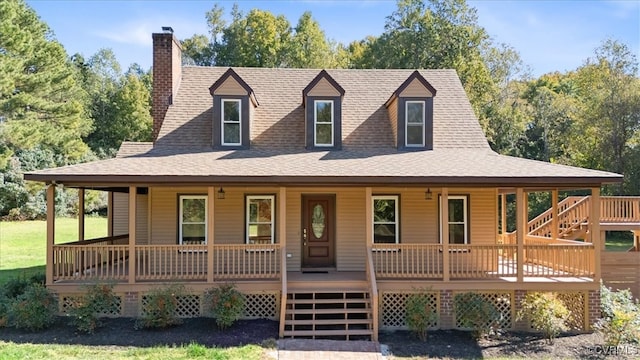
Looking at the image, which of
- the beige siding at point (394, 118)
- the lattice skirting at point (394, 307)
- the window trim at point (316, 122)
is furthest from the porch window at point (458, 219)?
the window trim at point (316, 122)

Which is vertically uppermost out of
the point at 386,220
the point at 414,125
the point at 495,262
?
the point at 414,125

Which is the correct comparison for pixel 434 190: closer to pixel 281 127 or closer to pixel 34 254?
pixel 281 127

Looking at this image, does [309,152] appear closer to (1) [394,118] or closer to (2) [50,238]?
(1) [394,118]

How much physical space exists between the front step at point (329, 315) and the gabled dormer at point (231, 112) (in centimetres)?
503

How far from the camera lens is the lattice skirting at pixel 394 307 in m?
11.0

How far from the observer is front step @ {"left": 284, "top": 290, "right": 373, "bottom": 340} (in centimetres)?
1003

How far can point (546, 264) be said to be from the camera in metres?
13.0

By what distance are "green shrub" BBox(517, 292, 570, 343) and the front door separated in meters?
5.10

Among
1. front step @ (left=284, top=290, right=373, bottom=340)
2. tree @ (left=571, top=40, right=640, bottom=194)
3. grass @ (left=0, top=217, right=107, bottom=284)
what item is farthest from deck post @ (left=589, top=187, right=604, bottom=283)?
tree @ (left=571, top=40, right=640, bottom=194)

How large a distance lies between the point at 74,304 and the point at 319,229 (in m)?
6.32

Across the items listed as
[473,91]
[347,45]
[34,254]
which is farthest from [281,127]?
[347,45]

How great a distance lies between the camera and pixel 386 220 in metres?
13.5

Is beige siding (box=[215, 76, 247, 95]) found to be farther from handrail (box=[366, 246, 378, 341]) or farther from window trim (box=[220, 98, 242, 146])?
handrail (box=[366, 246, 378, 341])

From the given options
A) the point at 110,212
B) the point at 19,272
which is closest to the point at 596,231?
the point at 110,212
